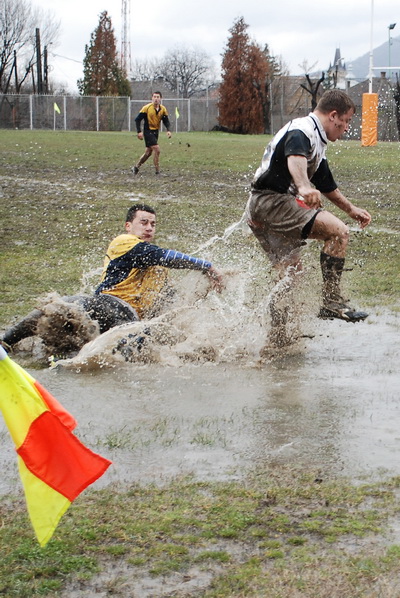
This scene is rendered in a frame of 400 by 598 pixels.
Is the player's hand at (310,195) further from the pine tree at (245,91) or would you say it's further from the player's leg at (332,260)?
the pine tree at (245,91)

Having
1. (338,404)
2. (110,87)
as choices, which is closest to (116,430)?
(338,404)

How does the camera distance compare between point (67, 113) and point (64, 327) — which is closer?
point (64, 327)

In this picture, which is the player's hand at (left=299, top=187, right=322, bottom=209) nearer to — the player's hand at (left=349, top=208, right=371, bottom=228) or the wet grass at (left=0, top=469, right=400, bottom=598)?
the player's hand at (left=349, top=208, right=371, bottom=228)

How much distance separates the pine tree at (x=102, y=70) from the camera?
65.1m

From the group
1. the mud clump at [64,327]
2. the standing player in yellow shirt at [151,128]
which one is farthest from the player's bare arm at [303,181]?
the standing player in yellow shirt at [151,128]

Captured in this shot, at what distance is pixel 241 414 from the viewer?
5219 mm

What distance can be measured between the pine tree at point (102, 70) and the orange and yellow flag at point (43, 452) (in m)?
63.2

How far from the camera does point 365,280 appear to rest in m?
9.52

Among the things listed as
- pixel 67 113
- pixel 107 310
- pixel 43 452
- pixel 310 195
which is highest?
pixel 67 113

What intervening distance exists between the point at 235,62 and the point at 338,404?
2196 inches

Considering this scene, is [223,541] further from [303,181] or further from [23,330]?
[23,330]

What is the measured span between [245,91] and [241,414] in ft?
180

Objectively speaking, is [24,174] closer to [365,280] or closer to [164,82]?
[365,280]

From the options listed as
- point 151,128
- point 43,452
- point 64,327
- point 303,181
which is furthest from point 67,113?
point 43,452
